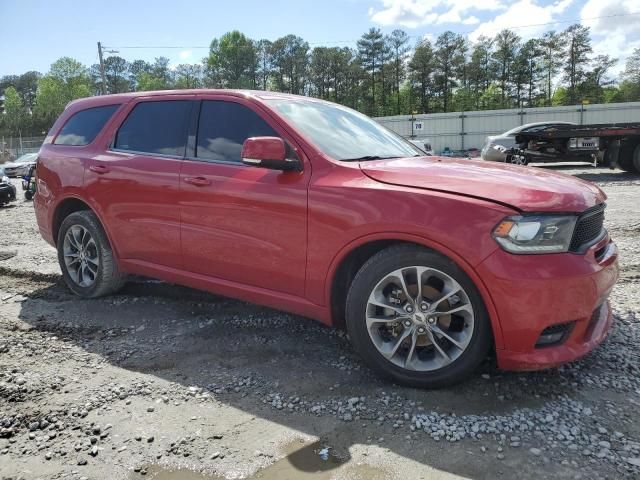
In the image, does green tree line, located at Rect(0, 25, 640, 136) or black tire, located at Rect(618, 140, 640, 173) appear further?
green tree line, located at Rect(0, 25, 640, 136)

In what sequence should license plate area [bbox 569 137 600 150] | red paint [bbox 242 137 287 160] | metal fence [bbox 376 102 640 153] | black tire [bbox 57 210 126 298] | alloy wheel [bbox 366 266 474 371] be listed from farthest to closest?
metal fence [bbox 376 102 640 153] < license plate area [bbox 569 137 600 150] < black tire [bbox 57 210 126 298] < red paint [bbox 242 137 287 160] < alloy wheel [bbox 366 266 474 371]

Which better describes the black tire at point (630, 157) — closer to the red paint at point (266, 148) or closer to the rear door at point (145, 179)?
the rear door at point (145, 179)

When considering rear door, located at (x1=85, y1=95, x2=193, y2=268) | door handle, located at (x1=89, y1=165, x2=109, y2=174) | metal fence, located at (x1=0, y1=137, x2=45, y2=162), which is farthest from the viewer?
metal fence, located at (x1=0, y1=137, x2=45, y2=162)

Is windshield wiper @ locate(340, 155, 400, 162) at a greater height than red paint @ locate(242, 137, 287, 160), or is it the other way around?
red paint @ locate(242, 137, 287, 160)

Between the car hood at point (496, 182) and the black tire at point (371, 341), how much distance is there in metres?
0.40

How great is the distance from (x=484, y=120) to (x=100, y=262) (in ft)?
93.0

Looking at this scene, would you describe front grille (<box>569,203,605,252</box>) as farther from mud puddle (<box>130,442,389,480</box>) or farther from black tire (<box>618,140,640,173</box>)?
black tire (<box>618,140,640,173</box>)

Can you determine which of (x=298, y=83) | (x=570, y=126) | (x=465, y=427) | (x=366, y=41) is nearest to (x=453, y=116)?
(x=570, y=126)

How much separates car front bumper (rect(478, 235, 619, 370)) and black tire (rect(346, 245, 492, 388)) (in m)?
0.11

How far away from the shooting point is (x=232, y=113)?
3.75m

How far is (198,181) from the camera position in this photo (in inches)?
145

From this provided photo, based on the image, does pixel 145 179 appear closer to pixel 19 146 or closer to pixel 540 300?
pixel 540 300

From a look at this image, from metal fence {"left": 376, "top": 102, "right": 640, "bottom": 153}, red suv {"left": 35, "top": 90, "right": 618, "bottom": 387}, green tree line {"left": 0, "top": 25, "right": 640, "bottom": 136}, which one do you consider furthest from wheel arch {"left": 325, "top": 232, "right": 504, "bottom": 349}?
green tree line {"left": 0, "top": 25, "right": 640, "bottom": 136}

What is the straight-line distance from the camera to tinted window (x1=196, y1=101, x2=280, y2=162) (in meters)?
3.60
